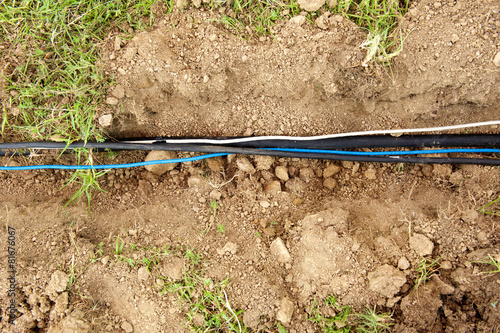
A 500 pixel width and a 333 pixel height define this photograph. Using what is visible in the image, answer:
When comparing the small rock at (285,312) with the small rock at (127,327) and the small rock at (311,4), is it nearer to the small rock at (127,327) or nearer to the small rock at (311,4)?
the small rock at (127,327)

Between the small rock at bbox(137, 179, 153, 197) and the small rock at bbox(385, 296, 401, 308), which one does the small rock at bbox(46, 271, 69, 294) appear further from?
the small rock at bbox(385, 296, 401, 308)

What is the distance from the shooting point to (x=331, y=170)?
1795 mm

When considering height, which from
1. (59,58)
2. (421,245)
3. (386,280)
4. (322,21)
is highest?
(322,21)

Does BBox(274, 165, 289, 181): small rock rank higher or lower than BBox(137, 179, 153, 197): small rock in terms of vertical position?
higher

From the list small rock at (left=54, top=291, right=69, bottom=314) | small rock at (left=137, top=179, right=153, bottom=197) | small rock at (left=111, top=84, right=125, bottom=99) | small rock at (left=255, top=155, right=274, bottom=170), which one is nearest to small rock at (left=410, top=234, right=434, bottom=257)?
small rock at (left=255, top=155, right=274, bottom=170)

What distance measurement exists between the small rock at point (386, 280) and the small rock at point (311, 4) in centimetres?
137

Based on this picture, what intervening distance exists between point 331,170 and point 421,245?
23.2 inches

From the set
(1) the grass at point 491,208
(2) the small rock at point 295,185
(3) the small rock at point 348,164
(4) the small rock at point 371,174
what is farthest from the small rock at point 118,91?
(1) the grass at point 491,208

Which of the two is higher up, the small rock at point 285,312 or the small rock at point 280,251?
the small rock at point 280,251

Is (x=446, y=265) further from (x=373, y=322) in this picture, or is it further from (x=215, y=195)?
(x=215, y=195)

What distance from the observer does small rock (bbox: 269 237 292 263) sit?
5.47 feet

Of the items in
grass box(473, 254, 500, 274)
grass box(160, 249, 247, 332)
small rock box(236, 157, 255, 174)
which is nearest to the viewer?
grass box(473, 254, 500, 274)

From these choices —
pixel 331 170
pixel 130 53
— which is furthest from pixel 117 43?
pixel 331 170

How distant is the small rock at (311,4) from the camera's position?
5.32 feet
